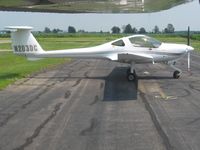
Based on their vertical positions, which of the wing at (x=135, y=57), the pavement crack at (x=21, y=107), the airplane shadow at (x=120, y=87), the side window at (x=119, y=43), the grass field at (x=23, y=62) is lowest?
the grass field at (x=23, y=62)

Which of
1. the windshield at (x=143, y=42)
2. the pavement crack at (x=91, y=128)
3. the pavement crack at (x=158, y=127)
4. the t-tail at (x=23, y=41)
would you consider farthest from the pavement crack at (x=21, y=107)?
the windshield at (x=143, y=42)

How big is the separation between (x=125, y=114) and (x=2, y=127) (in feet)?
10.3

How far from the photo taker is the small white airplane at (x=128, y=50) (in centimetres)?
1917

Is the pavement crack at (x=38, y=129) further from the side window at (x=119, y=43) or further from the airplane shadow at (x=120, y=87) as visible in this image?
the side window at (x=119, y=43)

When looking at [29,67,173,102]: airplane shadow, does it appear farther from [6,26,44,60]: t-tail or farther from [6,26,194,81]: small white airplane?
[6,26,44,60]: t-tail

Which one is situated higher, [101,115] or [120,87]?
[101,115]

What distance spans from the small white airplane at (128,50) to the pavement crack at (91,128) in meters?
8.51

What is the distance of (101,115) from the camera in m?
10.9

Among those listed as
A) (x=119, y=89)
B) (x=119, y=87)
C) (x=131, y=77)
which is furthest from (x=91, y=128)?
(x=131, y=77)

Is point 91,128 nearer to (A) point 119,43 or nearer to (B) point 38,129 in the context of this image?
(B) point 38,129

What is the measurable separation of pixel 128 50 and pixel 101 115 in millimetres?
8835


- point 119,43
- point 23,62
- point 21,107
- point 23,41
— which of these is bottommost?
point 23,62

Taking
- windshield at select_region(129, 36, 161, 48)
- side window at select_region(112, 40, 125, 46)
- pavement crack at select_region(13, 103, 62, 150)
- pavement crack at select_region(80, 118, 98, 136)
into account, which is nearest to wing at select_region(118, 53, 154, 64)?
windshield at select_region(129, 36, 161, 48)

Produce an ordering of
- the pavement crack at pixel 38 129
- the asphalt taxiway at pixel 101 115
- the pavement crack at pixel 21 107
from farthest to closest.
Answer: the pavement crack at pixel 21 107 → the asphalt taxiway at pixel 101 115 → the pavement crack at pixel 38 129
